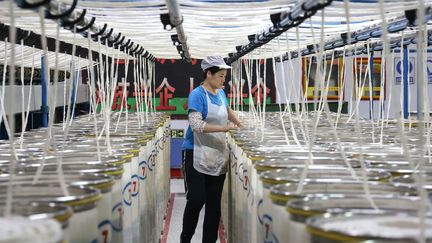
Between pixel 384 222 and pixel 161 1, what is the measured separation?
1.28 metres

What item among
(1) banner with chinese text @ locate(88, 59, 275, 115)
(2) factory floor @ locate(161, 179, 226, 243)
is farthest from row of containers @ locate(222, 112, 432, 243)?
(1) banner with chinese text @ locate(88, 59, 275, 115)

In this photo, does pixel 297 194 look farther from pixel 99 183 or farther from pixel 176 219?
pixel 176 219

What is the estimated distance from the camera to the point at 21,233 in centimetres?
105

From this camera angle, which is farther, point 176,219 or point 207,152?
point 176,219

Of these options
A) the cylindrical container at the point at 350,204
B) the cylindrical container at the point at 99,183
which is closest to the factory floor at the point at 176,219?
the cylindrical container at the point at 99,183

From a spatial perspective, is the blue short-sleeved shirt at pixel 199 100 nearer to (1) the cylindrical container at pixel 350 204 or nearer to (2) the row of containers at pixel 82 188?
(2) the row of containers at pixel 82 188

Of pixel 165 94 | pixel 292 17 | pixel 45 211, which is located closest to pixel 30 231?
pixel 45 211

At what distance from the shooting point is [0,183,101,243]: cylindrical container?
1344 millimetres

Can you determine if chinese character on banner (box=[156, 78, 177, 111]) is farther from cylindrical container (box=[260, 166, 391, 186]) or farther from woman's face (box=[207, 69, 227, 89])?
cylindrical container (box=[260, 166, 391, 186])

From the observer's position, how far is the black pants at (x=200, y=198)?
4535mm

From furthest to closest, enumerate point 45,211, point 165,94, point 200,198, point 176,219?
point 165,94, point 176,219, point 200,198, point 45,211

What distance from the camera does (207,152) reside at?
14.9ft

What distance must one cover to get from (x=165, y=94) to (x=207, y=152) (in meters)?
4.87

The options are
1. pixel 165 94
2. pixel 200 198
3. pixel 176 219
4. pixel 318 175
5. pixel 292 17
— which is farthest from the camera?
pixel 165 94
